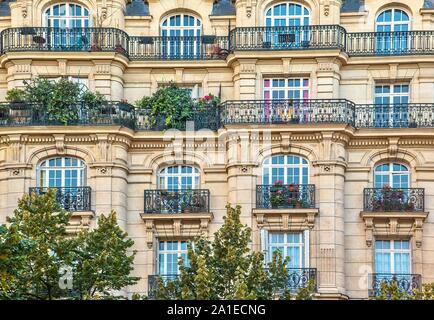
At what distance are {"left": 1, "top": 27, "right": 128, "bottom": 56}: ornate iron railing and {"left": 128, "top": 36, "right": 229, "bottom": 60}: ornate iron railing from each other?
723mm

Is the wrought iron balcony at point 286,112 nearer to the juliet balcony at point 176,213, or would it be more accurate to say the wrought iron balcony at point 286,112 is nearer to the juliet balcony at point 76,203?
the juliet balcony at point 176,213

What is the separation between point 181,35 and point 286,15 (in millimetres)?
3560

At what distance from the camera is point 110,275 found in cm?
4031

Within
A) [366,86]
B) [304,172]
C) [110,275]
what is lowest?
[110,275]

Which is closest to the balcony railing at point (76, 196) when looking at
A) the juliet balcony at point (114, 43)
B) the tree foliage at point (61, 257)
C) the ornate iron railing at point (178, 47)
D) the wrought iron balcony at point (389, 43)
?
the tree foliage at point (61, 257)

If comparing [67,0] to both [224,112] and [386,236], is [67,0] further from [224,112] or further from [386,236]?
[386,236]

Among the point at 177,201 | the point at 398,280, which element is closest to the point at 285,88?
the point at 177,201

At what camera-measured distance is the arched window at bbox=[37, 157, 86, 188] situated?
47.4 metres

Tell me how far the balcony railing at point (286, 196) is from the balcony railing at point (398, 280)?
2979 millimetres

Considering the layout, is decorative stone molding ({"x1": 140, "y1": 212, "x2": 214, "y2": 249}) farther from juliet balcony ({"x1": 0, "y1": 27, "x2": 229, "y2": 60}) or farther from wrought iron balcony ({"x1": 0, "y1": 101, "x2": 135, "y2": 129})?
juliet balcony ({"x1": 0, "y1": 27, "x2": 229, "y2": 60})

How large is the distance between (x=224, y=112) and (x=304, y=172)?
125 inches

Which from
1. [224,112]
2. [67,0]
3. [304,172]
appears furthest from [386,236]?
[67,0]

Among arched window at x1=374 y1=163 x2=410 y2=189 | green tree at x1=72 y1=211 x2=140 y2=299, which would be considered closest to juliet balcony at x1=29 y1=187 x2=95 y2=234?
green tree at x1=72 y1=211 x2=140 y2=299

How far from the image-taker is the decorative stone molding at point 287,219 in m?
46.5
